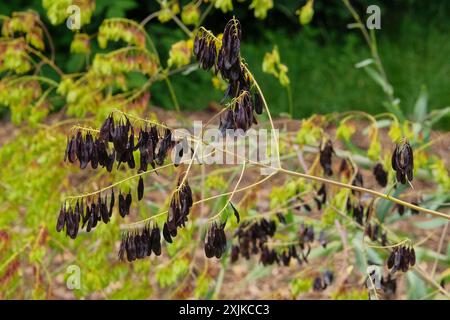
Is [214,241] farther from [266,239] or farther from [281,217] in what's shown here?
[281,217]

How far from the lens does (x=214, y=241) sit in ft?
8.63

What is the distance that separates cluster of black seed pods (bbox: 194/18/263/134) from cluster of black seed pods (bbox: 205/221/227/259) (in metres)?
0.29

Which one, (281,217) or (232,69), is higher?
(232,69)

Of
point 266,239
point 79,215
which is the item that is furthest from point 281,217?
point 79,215

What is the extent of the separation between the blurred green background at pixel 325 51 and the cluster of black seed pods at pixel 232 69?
4.87 m

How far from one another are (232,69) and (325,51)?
6.68m

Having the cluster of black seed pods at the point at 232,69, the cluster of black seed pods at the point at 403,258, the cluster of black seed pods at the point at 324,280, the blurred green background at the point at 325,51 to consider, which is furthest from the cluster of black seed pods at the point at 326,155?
the blurred green background at the point at 325,51

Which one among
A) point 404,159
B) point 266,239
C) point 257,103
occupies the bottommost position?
point 266,239

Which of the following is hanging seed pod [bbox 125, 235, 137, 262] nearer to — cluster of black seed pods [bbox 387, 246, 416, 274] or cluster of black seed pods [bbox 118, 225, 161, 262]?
cluster of black seed pods [bbox 118, 225, 161, 262]

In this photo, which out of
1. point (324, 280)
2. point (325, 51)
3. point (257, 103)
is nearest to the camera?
point (257, 103)

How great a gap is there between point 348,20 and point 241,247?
6.35 meters

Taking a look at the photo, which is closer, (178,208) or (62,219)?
(178,208)

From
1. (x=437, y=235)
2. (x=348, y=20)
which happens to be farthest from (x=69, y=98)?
(x=348, y=20)

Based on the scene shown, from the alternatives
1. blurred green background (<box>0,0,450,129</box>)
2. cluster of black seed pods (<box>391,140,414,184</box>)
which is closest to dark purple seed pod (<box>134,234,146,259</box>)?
cluster of black seed pods (<box>391,140,414,184</box>)
